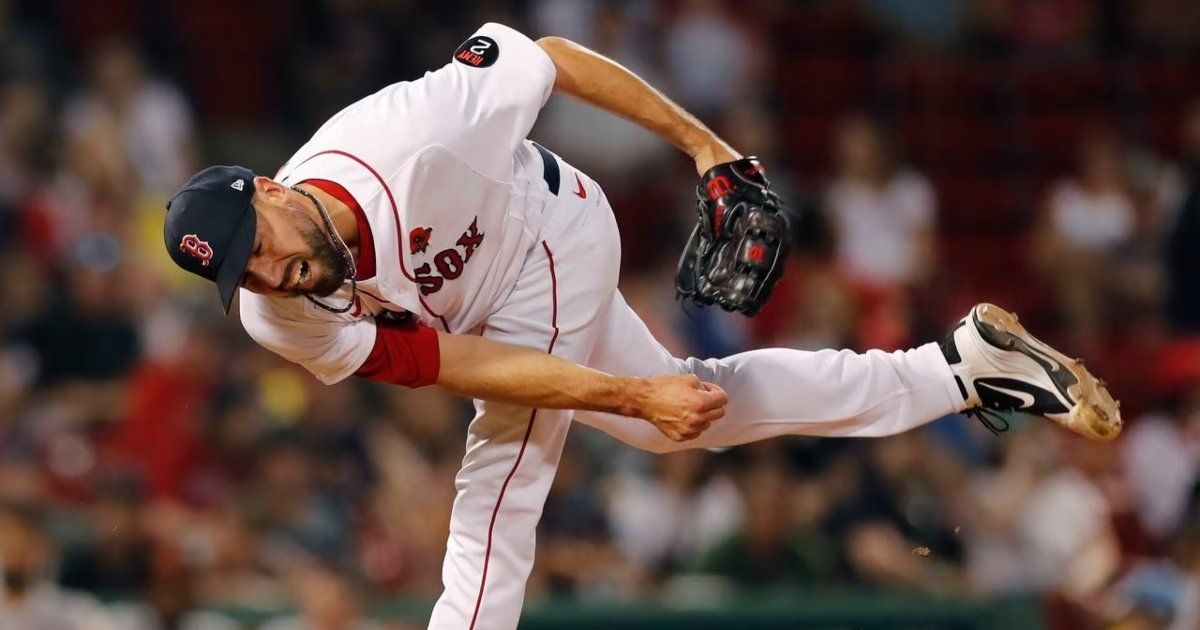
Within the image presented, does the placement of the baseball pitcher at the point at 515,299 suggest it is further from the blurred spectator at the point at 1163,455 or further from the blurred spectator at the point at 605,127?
the blurred spectator at the point at 605,127

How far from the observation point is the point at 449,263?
415 cm

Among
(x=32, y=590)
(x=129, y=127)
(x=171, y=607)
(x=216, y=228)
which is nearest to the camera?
(x=216, y=228)

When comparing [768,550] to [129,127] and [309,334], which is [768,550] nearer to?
[309,334]

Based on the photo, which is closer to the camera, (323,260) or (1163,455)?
(323,260)

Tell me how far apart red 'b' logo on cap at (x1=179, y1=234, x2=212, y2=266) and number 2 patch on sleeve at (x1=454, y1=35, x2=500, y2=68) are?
3.00 feet

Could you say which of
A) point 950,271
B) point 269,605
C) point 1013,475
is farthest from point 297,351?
point 950,271

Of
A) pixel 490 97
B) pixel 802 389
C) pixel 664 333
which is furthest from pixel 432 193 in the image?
pixel 664 333

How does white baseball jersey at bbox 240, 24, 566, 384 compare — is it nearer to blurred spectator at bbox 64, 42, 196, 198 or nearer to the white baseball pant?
the white baseball pant

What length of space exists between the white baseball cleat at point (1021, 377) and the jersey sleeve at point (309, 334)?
1.53 meters

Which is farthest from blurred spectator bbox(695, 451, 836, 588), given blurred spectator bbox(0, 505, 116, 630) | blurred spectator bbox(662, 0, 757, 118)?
blurred spectator bbox(662, 0, 757, 118)

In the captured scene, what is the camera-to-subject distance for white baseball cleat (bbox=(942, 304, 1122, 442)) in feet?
14.5

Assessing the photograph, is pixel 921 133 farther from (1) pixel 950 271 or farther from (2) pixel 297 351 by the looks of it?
(2) pixel 297 351

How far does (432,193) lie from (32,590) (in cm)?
318

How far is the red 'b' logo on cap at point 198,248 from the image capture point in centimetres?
368
